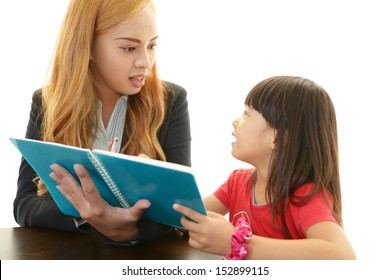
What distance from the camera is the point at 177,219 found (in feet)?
5.04

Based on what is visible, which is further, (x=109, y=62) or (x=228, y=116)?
(x=228, y=116)

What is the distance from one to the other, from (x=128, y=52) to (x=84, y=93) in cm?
23

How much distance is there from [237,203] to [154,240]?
0.88 feet

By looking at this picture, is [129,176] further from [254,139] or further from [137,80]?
[137,80]

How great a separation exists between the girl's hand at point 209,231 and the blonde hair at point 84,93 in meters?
0.63

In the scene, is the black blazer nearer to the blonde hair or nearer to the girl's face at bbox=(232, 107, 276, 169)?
the blonde hair

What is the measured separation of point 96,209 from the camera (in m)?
1.56

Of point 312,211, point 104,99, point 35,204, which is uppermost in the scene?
point 104,99

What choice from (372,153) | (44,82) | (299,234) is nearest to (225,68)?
(372,153)

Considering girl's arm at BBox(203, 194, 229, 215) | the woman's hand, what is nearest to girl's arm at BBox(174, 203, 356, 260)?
the woman's hand

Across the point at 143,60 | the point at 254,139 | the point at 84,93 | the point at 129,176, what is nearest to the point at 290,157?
the point at 254,139

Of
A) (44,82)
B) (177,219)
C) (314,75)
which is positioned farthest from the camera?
(314,75)

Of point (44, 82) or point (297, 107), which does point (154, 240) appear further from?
point (44, 82)

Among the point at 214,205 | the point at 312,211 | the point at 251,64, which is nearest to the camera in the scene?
the point at 312,211
